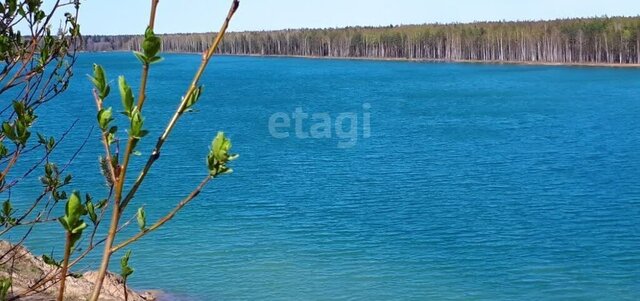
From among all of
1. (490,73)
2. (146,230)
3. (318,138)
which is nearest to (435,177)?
(318,138)

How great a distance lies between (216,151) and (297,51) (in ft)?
347

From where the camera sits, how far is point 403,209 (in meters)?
18.0

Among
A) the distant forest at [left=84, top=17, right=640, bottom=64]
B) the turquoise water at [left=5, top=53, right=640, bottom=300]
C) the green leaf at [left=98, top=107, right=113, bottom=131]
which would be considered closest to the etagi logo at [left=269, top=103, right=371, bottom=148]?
the turquoise water at [left=5, top=53, right=640, bottom=300]

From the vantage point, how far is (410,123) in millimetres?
32531

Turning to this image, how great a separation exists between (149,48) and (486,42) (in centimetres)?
7852

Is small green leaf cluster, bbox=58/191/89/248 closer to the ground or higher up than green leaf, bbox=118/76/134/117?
closer to the ground

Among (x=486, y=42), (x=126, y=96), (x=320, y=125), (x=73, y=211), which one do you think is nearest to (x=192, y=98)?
(x=126, y=96)

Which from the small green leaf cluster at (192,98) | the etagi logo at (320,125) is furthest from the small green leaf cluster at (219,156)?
the etagi logo at (320,125)

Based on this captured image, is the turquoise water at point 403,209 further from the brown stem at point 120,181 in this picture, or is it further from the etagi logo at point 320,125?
the brown stem at point 120,181

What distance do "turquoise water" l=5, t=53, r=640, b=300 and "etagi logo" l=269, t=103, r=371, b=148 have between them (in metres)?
0.33

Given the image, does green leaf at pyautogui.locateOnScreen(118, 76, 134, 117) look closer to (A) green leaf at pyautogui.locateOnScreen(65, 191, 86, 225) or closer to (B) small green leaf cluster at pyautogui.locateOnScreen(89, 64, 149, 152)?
(B) small green leaf cluster at pyautogui.locateOnScreen(89, 64, 149, 152)

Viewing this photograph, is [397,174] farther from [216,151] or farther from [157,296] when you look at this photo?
[216,151]

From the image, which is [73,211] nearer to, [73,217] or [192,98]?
[73,217]

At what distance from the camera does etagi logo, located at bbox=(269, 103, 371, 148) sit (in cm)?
2942
